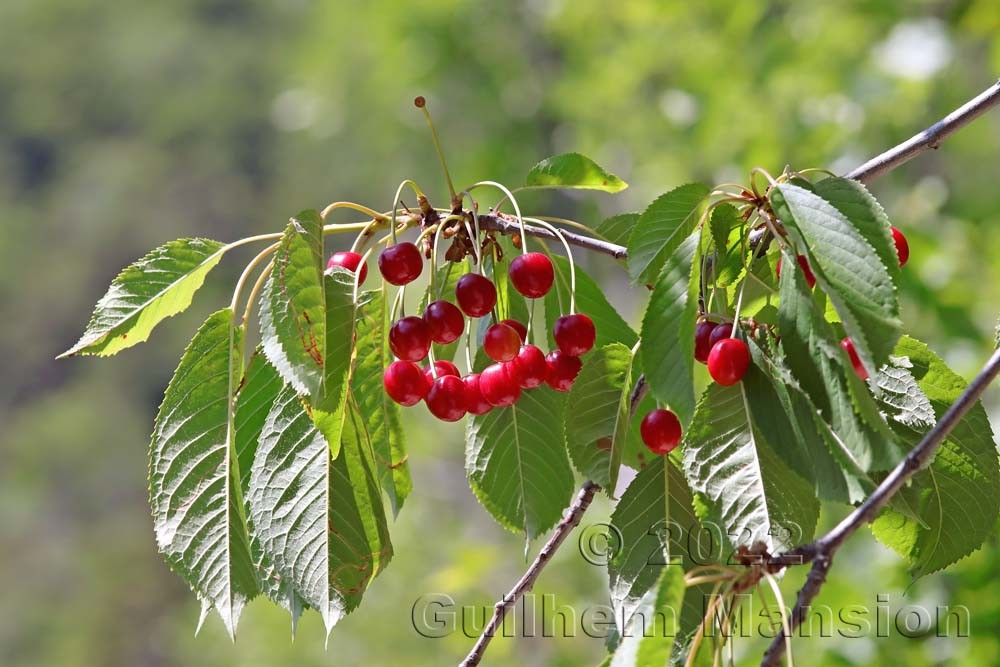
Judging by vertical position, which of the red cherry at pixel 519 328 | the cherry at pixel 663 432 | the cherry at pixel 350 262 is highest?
the cherry at pixel 350 262

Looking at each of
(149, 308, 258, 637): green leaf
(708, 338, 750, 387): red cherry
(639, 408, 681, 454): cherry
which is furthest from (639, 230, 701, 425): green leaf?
(149, 308, 258, 637): green leaf

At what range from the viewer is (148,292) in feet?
3.99

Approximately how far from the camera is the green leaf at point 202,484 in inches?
43.2

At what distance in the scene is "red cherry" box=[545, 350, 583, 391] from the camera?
1179 mm

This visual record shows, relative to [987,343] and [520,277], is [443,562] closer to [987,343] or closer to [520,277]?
[987,343]

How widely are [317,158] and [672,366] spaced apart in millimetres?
25402

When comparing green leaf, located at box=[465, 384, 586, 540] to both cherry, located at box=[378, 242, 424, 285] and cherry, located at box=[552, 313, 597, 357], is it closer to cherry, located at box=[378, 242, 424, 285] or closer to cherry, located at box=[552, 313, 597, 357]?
cherry, located at box=[552, 313, 597, 357]

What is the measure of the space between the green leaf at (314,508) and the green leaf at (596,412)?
24cm

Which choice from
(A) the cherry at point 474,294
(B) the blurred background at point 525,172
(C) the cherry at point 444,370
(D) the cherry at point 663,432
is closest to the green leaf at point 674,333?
(D) the cherry at point 663,432

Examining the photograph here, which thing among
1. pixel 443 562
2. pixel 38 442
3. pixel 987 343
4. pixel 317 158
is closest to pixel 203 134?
pixel 317 158

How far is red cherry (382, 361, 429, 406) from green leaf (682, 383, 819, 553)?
345mm

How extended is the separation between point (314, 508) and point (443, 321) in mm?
262

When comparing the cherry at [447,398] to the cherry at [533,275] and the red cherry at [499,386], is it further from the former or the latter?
the cherry at [533,275]

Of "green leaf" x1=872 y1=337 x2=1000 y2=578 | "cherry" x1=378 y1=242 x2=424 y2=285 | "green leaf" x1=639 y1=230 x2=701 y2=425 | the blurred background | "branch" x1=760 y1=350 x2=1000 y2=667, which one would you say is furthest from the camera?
the blurred background
